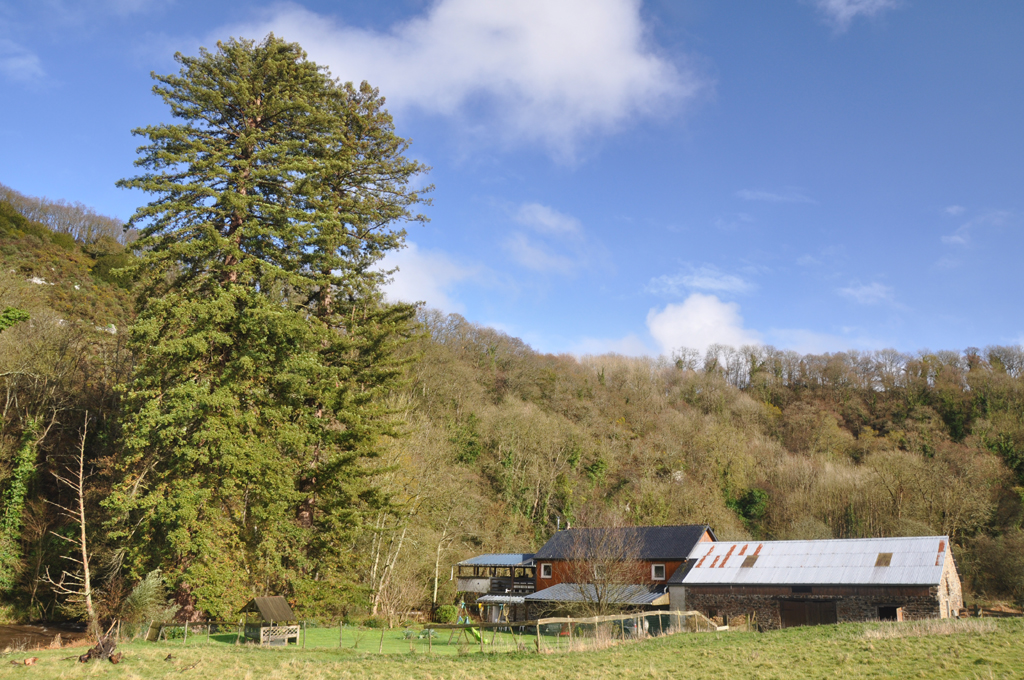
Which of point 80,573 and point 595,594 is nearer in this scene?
point 80,573

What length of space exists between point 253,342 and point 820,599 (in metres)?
25.5

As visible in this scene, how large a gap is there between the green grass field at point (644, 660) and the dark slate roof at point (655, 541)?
635 inches

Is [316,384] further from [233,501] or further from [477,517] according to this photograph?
[477,517]

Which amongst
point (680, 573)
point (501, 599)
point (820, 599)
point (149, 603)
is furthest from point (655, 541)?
point (149, 603)

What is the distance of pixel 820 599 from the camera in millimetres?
27922

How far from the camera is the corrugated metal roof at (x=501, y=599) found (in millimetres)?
36719

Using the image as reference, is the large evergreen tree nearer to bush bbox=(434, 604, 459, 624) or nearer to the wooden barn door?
bush bbox=(434, 604, 459, 624)

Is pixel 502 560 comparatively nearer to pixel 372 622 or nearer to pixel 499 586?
pixel 499 586

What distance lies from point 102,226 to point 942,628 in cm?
7044

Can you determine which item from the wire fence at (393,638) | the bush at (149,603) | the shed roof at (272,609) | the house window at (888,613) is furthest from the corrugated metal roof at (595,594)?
the bush at (149,603)

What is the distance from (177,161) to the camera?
2258cm

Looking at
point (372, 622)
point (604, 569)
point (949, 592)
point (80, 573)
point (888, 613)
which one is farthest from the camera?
point (604, 569)

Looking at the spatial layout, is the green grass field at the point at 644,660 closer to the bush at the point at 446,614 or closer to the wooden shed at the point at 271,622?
the wooden shed at the point at 271,622

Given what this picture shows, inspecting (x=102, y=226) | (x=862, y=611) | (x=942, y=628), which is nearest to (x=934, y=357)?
(x=862, y=611)
